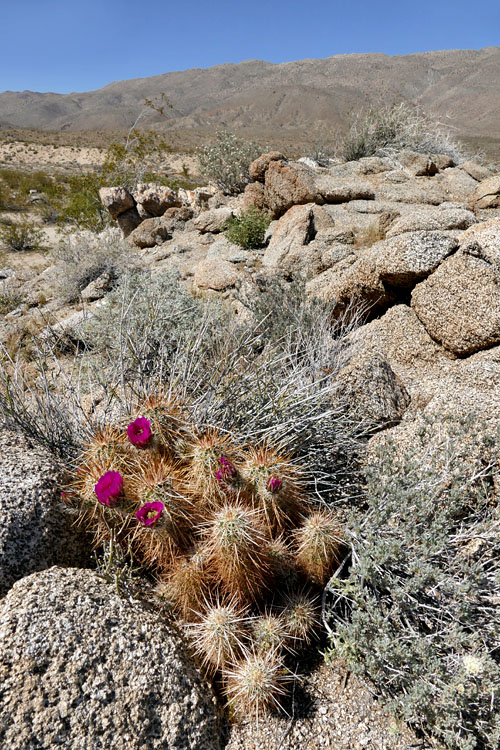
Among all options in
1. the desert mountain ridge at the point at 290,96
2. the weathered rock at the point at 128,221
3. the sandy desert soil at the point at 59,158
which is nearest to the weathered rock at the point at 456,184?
the weathered rock at the point at 128,221

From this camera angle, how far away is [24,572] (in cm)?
190

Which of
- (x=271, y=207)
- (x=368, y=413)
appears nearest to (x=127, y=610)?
(x=368, y=413)

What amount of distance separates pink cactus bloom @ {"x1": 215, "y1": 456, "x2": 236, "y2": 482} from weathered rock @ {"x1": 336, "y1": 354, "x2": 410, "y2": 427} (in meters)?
1.21

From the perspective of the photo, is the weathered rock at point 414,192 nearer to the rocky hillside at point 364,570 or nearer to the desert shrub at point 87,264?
the rocky hillside at point 364,570

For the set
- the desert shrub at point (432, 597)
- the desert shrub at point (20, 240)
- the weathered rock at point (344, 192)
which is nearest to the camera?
the desert shrub at point (432, 597)

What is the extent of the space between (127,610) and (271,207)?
7.07 m

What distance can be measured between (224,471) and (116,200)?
9765 millimetres

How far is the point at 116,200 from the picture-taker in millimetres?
10094

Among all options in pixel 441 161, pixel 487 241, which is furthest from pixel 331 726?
pixel 441 161

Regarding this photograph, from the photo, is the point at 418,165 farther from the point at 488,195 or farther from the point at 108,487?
the point at 108,487

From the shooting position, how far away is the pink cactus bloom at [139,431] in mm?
2051

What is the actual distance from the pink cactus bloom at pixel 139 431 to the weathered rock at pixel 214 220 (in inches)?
282

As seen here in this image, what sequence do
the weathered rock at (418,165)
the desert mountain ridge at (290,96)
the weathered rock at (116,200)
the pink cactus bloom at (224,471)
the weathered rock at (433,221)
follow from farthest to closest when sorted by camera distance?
the desert mountain ridge at (290,96)
the weathered rock at (116,200)
the weathered rock at (418,165)
the weathered rock at (433,221)
the pink cactus bloom at (224,471)

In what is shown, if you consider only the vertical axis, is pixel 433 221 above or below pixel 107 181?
below
